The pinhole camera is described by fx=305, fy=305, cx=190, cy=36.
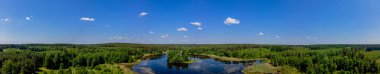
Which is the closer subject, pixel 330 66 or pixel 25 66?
pixel 25 66

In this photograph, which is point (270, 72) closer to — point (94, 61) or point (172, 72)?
point (172, 72)

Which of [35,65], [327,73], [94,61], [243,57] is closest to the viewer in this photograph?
[327,73]

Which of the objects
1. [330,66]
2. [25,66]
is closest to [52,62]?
[25,66]

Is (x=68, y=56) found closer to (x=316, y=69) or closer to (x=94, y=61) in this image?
(x=94, y=61)

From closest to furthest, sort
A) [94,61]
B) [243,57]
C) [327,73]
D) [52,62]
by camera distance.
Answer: [327,73] → [52,62] → [94,61] → [243,57]

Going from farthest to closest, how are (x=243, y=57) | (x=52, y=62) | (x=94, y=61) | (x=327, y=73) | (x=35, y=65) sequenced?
(x=243, y=57) < (x=94, y=61) < (x=52, y=62) < (x=35, y=65) < (x=327, y=73)

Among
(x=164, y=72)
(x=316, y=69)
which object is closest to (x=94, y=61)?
(x=164, y=72)

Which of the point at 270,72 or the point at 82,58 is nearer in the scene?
the point at 270,72

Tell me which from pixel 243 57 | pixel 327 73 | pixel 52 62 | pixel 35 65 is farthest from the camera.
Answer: pixel 243 57
